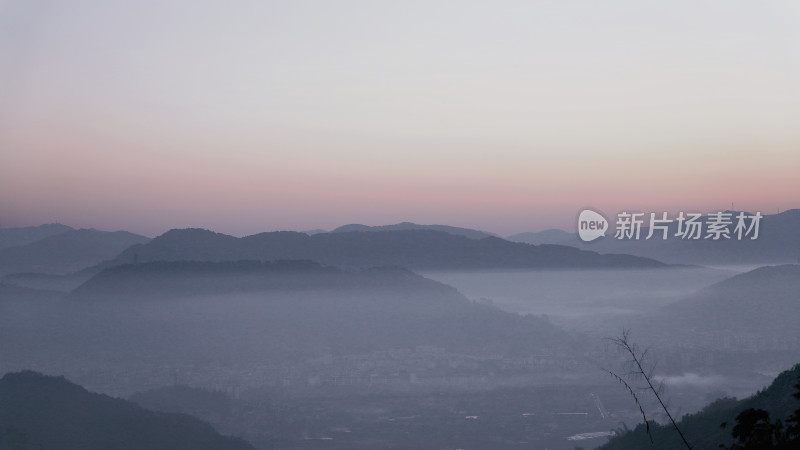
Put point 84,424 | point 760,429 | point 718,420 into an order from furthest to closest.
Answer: point 84,424 → point 718,420 → point 760,429

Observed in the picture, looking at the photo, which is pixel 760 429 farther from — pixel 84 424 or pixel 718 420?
pixel 84 424

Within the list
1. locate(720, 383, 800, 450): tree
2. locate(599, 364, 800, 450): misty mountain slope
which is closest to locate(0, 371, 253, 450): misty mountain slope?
locate(599, 364, 800, 450): misty mountain slope

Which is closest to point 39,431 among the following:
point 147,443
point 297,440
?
point 147,443

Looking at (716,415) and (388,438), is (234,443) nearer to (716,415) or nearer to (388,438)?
(388,438)

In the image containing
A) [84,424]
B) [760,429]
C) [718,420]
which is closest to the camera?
[760,429]

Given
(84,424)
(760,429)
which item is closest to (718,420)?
(760,429)

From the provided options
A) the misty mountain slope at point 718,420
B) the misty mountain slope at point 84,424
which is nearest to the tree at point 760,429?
the misty mountain slope at point 718,420
